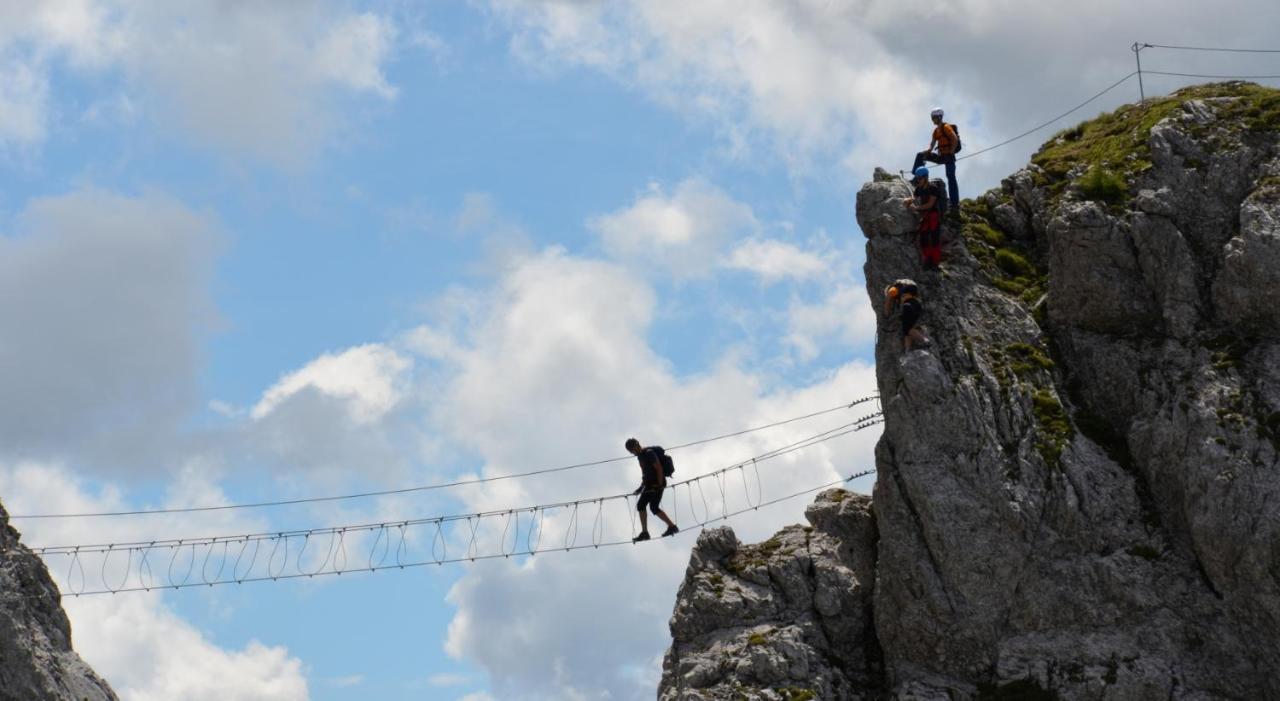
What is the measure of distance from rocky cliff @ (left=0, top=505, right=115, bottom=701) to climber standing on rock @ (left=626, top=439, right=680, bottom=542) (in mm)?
14827


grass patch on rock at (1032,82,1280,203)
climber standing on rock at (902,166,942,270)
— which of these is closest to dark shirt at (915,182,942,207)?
climber standing on rock at (902,166,942,270)

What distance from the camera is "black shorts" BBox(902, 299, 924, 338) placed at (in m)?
44.7

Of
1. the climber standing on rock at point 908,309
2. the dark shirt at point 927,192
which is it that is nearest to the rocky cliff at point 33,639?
the climber standing on rock at point 908,309

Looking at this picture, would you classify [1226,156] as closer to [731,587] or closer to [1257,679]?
[1257,679]

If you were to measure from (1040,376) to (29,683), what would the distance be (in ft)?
86.7

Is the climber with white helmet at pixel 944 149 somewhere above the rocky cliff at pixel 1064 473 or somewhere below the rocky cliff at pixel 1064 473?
above

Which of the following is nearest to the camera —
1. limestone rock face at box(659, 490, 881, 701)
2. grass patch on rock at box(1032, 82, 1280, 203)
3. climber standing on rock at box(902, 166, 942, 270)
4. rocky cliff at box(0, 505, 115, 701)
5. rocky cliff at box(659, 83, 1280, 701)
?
rocky cliff at box(659, 83, 1280, 701)

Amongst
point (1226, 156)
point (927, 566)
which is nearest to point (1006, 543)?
point (927, 566)

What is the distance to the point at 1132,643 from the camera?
1609 inches

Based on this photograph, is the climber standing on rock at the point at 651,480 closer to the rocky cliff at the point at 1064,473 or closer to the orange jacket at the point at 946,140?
the rocky cliff at the point at 1064,473

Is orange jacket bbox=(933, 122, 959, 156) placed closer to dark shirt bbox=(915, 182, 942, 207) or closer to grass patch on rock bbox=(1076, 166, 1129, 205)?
dark shirt bbox=(915, 182, 942, 207)

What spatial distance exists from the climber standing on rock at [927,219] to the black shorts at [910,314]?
2124 mm

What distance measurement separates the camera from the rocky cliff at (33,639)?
43.4m

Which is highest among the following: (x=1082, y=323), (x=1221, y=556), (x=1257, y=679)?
(x=1082, y=323)
